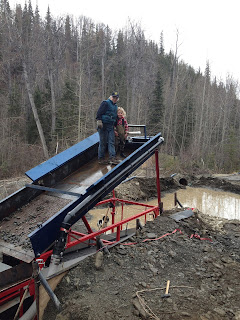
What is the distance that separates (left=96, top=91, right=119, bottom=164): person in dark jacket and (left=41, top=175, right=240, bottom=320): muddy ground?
203 centimetres

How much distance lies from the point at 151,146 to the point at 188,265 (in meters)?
2.74

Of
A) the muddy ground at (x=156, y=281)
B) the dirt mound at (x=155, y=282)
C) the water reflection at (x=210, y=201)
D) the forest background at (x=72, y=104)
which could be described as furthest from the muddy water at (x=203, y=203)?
the dirt mound at (x=155, y=282)

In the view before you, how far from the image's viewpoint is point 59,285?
14.6 feet

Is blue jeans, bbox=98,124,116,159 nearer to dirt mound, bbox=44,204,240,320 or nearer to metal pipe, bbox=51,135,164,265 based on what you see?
metal pipe, bbox=51,135,164,265

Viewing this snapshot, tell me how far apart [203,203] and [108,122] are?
41.4ft

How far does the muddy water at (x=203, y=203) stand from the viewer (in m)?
13.9

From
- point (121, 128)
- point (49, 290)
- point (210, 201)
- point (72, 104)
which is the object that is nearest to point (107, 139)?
point (121, 128)

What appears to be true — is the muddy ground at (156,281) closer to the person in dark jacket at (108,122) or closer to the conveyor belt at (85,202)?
the conveyor belt at (85,202)

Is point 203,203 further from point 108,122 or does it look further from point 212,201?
point 108,122

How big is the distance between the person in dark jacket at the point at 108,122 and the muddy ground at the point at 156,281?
6.66 ft

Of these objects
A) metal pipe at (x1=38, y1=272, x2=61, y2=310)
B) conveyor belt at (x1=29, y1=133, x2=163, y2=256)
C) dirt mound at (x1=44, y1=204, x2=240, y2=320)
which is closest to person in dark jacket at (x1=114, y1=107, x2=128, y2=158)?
conveyor belt at (x1=29, y1=133, x2=163, y2=256)

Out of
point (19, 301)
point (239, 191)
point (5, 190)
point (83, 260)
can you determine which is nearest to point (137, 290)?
point (83, 260)

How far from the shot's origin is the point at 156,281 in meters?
4.67

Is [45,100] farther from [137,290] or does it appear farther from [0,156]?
[137,290]
